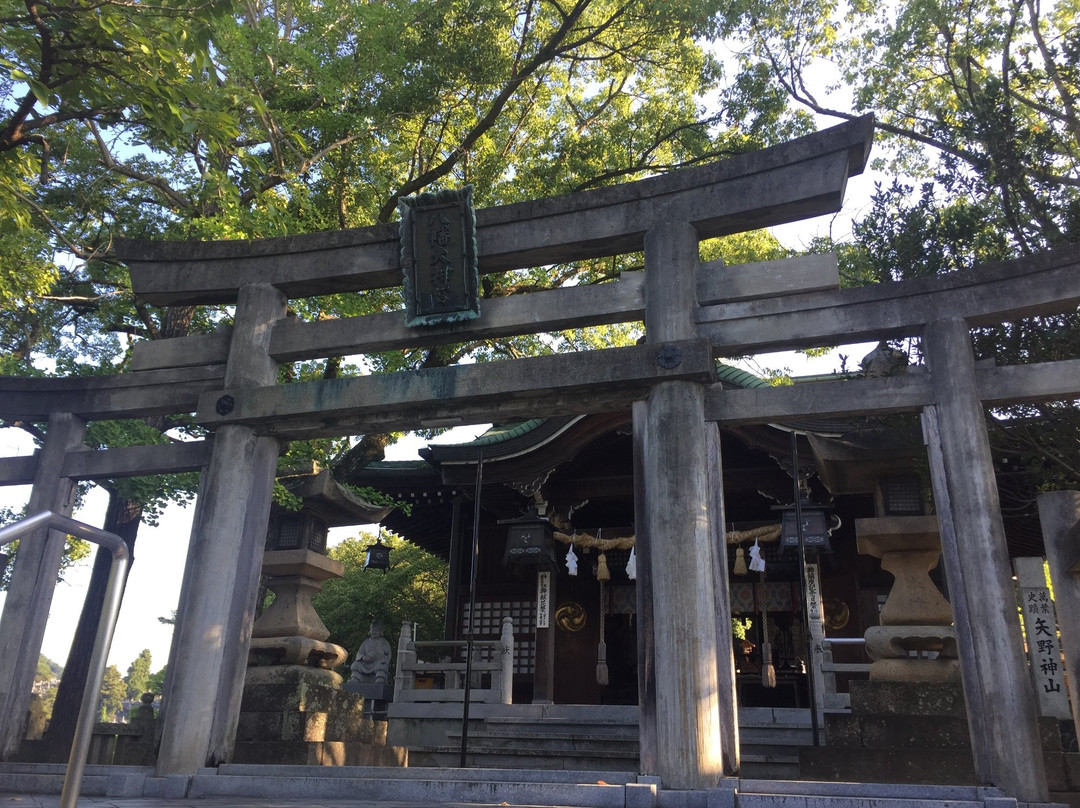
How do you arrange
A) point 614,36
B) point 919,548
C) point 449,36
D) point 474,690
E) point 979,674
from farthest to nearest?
point 614,36 → point 449,36 → point 474,690 → point 919,548 → point 979,674

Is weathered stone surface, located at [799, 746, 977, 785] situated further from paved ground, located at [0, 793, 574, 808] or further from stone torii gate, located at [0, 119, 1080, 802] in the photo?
paved ground, located at [0, 793, 574, 808]

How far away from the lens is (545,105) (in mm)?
17703

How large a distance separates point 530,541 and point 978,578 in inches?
359

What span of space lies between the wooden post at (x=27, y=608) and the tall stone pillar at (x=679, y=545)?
6.51m

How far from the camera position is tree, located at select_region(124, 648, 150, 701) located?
3489 inches

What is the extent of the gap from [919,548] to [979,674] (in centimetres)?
244

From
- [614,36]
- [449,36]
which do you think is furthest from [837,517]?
[449,36]

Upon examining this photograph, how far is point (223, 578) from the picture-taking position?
791cm

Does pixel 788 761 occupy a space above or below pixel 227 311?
below

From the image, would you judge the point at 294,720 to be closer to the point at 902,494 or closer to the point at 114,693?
the point at 902,494

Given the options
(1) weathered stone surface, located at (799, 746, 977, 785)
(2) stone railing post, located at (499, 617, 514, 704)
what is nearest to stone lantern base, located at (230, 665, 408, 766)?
(2) stone railing post, located at (499, 617, 514, 704)

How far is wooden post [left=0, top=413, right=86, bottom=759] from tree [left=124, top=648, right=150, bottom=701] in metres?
89.8

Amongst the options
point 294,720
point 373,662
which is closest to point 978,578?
point 294,720

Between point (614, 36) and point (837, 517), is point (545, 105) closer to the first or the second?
point (614, 36)
